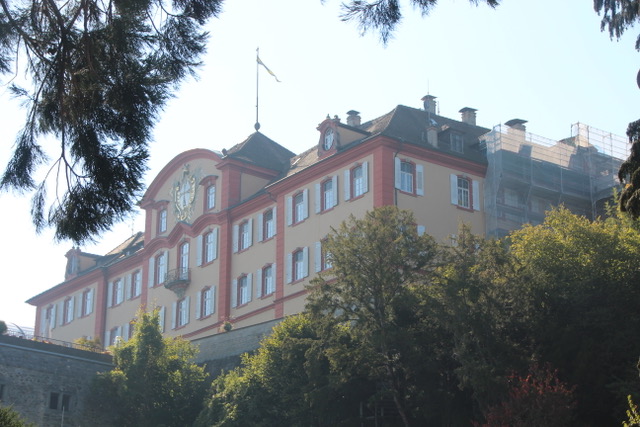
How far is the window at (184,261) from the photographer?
189 feet

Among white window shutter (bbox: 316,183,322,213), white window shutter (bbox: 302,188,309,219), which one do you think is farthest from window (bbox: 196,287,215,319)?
white window shutter (bbox: 316,183,322,213)

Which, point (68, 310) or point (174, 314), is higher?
point (68, 310)

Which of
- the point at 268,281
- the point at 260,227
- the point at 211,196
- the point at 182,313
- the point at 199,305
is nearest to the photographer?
the point at 268,281

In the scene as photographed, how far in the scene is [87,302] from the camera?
230 feet

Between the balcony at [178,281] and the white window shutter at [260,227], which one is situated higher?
the white window shutter at [260,227]

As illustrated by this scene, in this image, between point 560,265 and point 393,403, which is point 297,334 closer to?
point 393,403

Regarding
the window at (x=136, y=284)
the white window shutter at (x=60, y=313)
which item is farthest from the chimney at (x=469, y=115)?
the white window shutter at (x=60, y=313)

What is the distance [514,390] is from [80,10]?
708 inches

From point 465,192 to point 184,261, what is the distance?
17.2 metres

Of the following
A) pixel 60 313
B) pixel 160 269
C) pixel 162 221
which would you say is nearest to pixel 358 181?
pixel 162 221

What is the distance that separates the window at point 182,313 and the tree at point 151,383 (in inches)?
421

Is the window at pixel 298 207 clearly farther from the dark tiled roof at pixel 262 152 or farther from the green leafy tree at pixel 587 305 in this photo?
the green leafy tree at pixel 587 305

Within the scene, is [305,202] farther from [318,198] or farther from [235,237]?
[235,237]

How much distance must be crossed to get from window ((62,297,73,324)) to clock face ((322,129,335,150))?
2910cm
